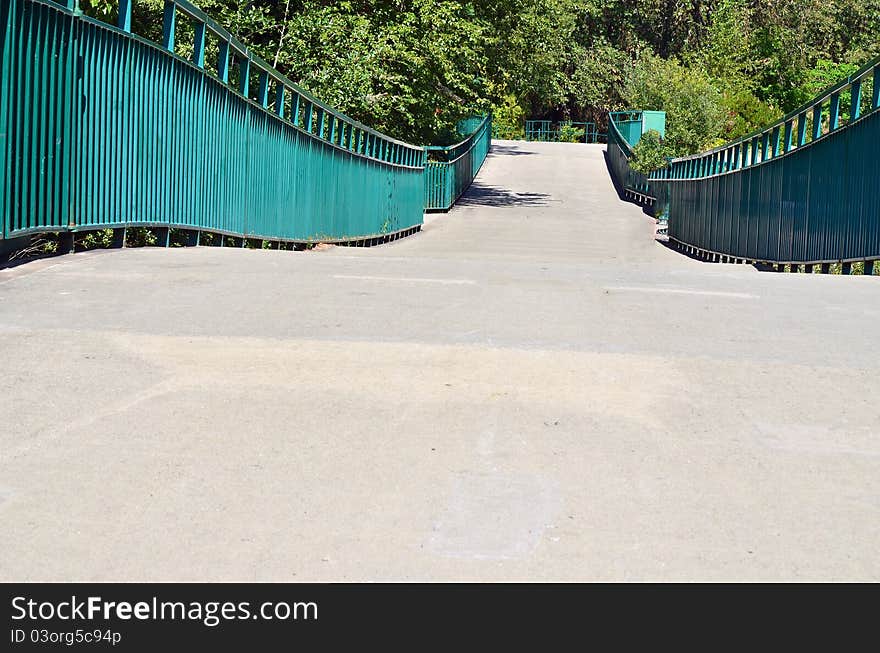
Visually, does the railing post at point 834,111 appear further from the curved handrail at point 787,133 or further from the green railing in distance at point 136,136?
the green railing in distance at point 136,136

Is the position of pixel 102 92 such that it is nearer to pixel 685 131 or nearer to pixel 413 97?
pixel 413 97

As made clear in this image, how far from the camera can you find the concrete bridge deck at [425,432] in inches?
145

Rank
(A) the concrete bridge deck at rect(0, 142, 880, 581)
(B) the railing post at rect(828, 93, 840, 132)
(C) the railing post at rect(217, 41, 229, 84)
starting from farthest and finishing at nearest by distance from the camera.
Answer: (B) the railing post at rect(828, 93, 840, 132) → (C) the railing post at rect(217, 41, 229, 84) → (A) the concrete bridge deck at rect(0, 142, 880, 581)

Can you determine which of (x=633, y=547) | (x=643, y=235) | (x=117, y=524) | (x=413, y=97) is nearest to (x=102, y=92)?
(x=117, y=524)

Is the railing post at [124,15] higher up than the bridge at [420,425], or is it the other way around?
the railing post at [124,15]

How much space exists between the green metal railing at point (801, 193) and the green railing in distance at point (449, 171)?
36.1ft

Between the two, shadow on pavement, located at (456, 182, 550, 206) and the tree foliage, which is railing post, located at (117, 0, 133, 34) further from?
shadow on pavement, located at (456, 182, 550, 206)

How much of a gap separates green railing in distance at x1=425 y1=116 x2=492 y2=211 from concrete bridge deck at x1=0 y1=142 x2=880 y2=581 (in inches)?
986

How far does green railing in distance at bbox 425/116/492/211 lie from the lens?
35.3 m

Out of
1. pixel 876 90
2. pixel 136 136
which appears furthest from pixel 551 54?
pixel 136 136

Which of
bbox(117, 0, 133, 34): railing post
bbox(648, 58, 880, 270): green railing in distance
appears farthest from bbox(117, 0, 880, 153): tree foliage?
bbox(117, 0, 133, 34): railing post

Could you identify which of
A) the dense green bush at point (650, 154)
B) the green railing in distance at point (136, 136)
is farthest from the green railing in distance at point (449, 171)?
the green railing in distance at point (136, 136)
